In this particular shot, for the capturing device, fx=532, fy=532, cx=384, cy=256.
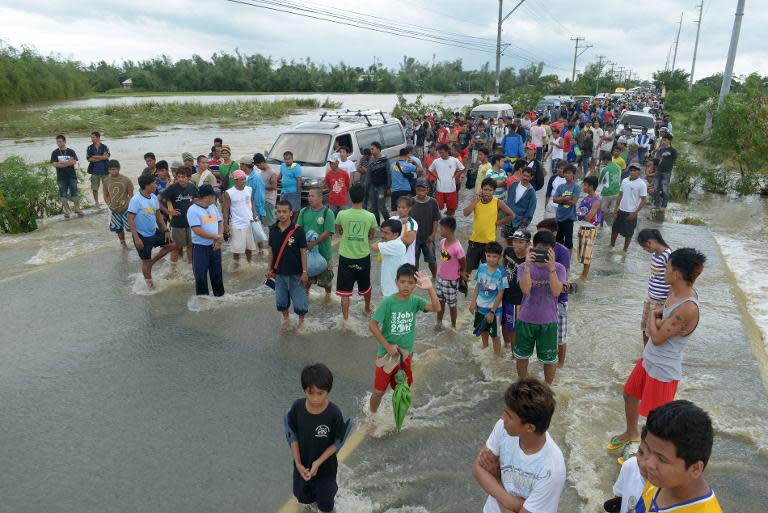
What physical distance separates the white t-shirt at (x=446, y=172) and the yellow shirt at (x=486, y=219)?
2.61 metres

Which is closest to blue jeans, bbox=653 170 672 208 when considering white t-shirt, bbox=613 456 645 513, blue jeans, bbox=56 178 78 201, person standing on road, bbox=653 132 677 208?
person standing on road, bbox=653 132 677 208

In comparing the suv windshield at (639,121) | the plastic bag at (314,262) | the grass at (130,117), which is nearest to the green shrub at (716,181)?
the suv windshield at (639,121)

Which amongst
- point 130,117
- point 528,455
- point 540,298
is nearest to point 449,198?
point 540,298

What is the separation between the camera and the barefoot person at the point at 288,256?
6.05 m

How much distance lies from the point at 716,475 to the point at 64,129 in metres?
40.1

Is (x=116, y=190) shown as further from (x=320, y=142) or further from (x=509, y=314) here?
(x=509, y=314)

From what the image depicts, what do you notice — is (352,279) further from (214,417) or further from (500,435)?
(500,435)

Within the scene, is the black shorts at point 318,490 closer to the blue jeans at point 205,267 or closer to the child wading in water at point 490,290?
the child wading in water at point 490,290

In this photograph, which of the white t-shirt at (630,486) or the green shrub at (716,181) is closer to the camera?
the white t-shirt at (630,486)

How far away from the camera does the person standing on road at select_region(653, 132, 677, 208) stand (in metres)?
12.6

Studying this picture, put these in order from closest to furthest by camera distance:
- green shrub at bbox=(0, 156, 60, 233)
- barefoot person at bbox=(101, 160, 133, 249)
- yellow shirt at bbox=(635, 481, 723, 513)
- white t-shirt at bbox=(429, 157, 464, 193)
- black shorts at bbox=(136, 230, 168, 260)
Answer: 1. yellow shirt at bbox=(635, 481, 723, 513)
2. black shorts at bbox=(136, 230, 168, 260)
3. barefoot person at bbox=(101, 160, 133, 249)
4. white t-shirt at bbox=(429, 157, 464, 193)
5. green shrub at bbox=(0, 156, 60, 233)

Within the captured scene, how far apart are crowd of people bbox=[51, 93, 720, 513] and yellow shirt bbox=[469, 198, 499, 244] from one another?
0.05 ft

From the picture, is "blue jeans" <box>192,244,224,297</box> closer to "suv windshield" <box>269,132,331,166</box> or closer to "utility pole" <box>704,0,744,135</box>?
"suv windshield" <box>269,132,331,166</box>

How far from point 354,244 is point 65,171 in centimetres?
802
